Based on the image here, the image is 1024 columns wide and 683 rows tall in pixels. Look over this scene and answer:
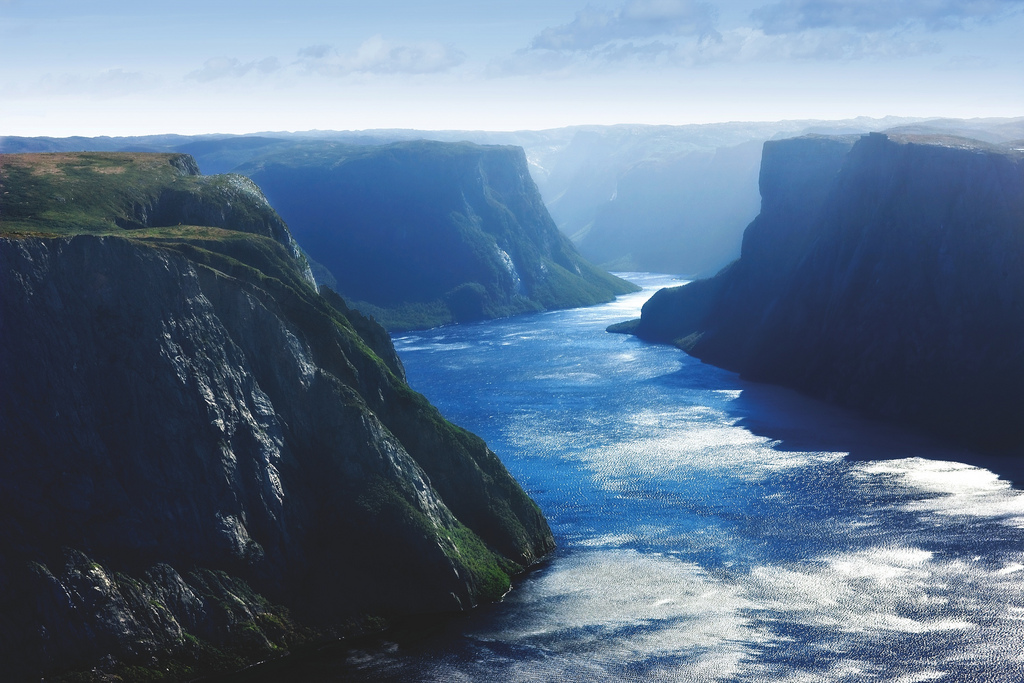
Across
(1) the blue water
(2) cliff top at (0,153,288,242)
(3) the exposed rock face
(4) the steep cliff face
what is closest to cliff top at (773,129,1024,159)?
(3) the exposed rock face

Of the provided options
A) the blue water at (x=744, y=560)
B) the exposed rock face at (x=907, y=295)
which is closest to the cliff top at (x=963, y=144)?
the exposed rock face at (x=907, y=295)

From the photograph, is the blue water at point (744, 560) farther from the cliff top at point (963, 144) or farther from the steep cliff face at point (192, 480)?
the cliff top at point (963, 144)

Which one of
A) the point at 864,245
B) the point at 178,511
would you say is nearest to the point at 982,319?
the point at 864,245

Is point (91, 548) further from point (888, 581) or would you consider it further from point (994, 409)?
point (994, 409)

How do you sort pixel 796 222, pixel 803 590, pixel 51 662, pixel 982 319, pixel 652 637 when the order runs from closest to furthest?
pixel 51 662 → pixel 652 637 → pixel 803 590 → pixel 982 319 → pixel 796 222

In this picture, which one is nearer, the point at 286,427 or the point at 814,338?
the point at 286,427

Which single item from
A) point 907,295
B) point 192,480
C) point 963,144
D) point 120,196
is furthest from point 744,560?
point 963,144
